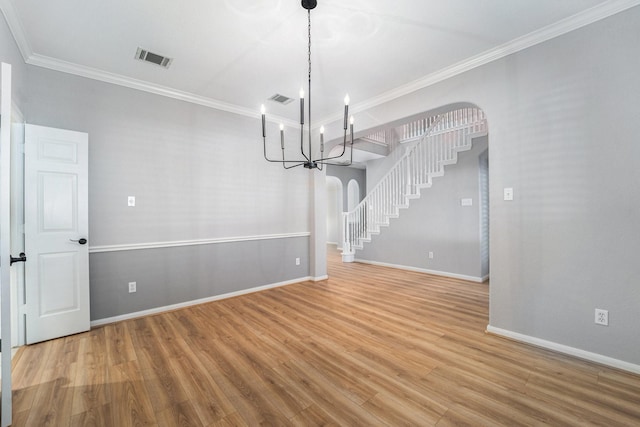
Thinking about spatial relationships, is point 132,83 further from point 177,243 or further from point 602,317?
point 602,317

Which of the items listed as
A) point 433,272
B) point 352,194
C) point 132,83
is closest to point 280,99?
point 132,83

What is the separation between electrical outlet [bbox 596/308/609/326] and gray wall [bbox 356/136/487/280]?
272 centimetres

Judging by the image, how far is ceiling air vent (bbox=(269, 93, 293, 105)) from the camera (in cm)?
375

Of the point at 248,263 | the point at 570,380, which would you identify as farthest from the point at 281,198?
the point at 570,380

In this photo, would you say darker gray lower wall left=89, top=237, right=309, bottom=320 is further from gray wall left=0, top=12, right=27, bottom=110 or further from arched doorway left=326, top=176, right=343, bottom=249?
arched doorway left=326, top=176, right=343, bottom=249

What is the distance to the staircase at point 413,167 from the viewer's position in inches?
204

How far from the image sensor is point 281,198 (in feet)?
15.2

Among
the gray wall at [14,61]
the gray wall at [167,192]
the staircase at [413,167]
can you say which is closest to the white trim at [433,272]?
the staircase at [413,167]

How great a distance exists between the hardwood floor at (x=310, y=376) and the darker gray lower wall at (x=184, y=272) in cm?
30

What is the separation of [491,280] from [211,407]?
2.74 m

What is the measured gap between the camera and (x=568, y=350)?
7.75ft

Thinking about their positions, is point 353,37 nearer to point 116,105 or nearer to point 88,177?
point 116,105

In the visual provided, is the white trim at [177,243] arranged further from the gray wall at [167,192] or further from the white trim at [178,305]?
the white trim at [178,305]

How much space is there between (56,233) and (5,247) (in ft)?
4.80
